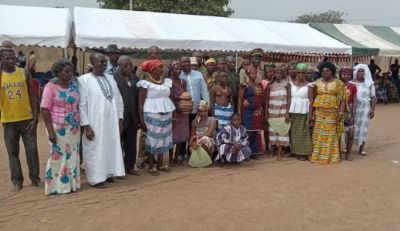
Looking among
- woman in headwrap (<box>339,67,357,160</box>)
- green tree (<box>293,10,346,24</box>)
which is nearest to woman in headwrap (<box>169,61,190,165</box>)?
woman in headwrap (<box>339,67,357,160</box>)

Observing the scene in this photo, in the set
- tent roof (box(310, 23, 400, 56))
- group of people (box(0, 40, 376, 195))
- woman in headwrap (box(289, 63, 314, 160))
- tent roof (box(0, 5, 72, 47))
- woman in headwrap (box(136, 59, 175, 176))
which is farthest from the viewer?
tent roof (box(310, 23, 400, 56))

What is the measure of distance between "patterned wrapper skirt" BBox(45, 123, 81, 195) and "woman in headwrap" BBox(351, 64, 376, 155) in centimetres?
437

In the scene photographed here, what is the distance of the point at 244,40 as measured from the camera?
1256 centimetres

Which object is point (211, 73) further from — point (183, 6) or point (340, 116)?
point (183, 6)

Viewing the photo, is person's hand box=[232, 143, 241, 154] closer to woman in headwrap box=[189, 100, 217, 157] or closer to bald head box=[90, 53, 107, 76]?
woman in headwrap box=[189, 100, 217, 157]

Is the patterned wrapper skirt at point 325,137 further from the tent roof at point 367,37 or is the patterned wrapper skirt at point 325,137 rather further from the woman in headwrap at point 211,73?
the tent roof at point 367,37

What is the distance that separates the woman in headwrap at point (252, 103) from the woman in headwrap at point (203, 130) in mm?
649

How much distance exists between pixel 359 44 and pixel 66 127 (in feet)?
43.4

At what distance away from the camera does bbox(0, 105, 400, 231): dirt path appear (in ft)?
13.5

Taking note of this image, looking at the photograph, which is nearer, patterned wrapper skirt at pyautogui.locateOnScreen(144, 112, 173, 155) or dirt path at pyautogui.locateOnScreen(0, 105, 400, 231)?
dirt path at pyautogui.locateOnScreen(0, 105, 400, 231)

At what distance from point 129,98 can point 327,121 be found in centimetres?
284

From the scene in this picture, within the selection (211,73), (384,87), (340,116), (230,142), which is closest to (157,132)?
(230,142)

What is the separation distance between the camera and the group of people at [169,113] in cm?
496

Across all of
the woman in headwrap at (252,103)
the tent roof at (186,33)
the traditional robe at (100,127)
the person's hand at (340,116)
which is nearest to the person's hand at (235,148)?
the woman in headwrap at (252,103)
